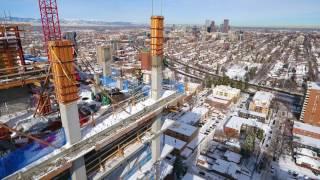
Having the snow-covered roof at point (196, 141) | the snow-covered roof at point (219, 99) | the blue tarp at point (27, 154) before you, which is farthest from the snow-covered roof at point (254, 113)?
the blue tarp at point (27, 154)

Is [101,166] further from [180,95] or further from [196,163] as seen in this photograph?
[196,163]

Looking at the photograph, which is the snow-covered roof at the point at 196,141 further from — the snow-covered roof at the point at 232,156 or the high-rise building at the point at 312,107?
the high-rise building at the point at 312,107

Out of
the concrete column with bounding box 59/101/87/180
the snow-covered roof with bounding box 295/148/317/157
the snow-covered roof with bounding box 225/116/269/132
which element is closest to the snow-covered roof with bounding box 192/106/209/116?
Answer: the snow-covered roof with bounding box 225/116/269/132

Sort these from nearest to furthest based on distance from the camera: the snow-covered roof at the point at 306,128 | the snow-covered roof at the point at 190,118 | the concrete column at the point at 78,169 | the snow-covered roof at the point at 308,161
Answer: the concrete column at the point at 78,169
the snow-covered roof at the point at 308,161
the snow-covered roof at the point at 306,128
the snow-covered roof at the point at 190,118

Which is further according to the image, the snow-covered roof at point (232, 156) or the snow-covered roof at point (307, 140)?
the snow-covered roof at point (307, 140)

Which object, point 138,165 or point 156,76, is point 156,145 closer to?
point 138,165

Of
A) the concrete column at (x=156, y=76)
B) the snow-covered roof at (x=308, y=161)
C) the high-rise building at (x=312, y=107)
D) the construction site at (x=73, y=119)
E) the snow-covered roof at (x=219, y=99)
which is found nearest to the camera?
the construction site at (x=73, y=119)

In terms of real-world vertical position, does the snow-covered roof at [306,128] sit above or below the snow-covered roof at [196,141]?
above

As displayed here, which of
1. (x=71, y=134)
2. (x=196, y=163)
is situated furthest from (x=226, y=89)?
(x=71, y=134)
